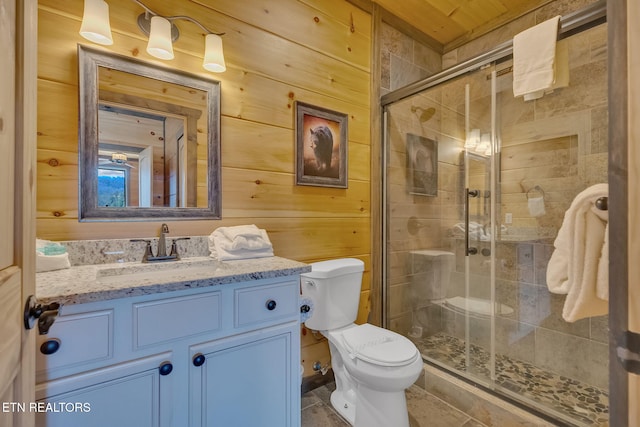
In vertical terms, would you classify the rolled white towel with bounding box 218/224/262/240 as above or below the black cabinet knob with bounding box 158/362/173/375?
above

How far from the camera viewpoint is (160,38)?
1.26 m

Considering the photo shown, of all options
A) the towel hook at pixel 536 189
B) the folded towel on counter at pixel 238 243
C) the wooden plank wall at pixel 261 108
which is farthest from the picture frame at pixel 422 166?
the folded towel on counter at pixel 238 243

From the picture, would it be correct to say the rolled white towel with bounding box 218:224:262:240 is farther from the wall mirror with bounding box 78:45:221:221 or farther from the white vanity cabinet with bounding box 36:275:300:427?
the white vanity cabinet with bounding box 36:275:300:427

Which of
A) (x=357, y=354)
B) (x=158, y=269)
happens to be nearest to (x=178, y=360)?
(x=158, y=269)

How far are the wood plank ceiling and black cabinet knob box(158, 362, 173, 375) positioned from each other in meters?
2.49

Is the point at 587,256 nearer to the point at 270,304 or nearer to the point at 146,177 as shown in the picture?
the point at 270,304

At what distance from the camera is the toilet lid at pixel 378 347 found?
1.31 meters

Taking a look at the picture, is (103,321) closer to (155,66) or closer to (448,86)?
(155,66)

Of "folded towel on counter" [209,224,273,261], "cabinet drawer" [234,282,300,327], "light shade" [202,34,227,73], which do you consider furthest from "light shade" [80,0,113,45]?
"cabinet drawer" [234,282,300,327]

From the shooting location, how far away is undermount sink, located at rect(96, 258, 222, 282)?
1.11 metres

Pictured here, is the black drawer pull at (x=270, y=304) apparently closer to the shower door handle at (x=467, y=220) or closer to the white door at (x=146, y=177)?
the white door at (x=146, y=177)

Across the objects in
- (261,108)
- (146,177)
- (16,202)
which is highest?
(261,108)

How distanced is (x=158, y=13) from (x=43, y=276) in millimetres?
1219

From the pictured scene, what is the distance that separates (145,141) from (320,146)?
3.20 feet
